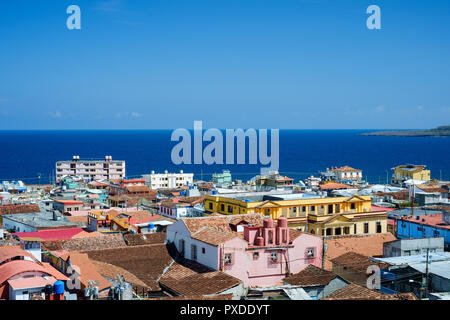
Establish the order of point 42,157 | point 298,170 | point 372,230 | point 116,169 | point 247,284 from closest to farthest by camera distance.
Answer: point 247,284, point 372,230, point 116,169, point 298,170, point 42,157

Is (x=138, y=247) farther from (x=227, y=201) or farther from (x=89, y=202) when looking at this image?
(x=89, y=202)

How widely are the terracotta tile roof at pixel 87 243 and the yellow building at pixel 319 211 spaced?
6.88 meters

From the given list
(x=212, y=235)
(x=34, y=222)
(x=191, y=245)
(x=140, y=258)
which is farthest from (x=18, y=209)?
(x=212, y=235)

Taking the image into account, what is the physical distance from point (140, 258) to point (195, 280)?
133 inches

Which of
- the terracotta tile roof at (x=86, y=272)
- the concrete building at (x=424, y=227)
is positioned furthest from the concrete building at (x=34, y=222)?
the concrete building at (x=424, y=227)

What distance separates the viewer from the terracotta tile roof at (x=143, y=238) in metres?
20.5

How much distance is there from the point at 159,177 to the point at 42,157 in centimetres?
7809

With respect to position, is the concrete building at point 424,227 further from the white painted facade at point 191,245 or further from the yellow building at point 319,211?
the white painted facade at point 191,245

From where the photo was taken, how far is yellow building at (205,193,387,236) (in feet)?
79.8

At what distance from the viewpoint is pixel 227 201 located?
26.4 metres
